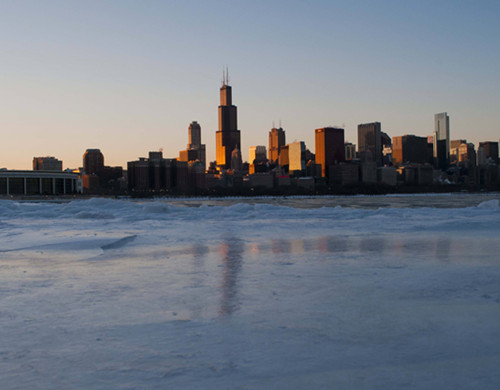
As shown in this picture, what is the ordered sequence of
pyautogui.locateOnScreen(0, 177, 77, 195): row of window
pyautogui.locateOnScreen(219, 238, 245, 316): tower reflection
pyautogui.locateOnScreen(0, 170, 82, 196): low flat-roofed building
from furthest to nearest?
pyautogui.locateOnScreen(0, 177, 77, 195): row of window < pyautogui.locateOnScreen(0, 170, 82, 196): low flat-roofed building < pyautogui.locateOnScreen(219, 238, 245, 316): tower reflection

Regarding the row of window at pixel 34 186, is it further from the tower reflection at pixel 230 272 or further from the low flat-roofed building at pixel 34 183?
the tower reflection at pixel 230 272

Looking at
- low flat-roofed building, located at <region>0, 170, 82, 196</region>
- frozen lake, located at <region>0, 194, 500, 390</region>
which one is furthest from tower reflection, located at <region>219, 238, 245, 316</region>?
low flat-roofed building, located at <region>0, 170, 82, 196</region>

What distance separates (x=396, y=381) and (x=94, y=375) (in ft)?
8.36

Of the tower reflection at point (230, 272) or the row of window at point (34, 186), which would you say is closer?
the tower reflection at point (230, 272)

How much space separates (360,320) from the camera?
18.3ft

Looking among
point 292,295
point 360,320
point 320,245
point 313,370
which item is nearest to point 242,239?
point 320,245

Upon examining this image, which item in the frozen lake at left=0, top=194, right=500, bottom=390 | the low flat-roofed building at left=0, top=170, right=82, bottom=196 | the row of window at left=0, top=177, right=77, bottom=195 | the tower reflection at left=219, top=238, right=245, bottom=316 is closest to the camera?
the frozen lake at left=0, top=194, right=500, bottom=390

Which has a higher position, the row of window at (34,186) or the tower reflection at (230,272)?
the row of window at (34,186)

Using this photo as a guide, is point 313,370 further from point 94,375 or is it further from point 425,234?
point 425,234

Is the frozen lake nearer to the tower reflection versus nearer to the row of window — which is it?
the tower reflection

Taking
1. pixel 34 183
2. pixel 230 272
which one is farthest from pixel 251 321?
pixel 34 183

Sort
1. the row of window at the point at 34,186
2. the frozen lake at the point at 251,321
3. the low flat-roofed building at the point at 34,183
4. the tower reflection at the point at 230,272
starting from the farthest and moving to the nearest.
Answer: the row of window at the point at 34,186 < the low flat-roofed building at the point at 34,183 < the tower reflection at the point at 230,272 < the frozen lake at the point at 251,321

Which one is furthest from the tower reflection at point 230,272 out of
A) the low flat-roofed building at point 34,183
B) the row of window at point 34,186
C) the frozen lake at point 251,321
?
the row of window at point 34,186

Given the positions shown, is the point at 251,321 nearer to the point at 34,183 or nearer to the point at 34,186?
the point at 34,186
